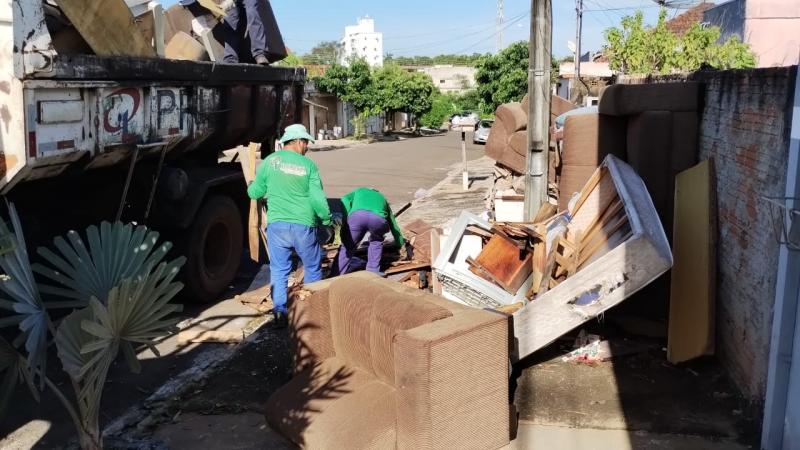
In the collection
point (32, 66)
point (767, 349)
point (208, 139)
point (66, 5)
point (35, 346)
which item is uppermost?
point (66, 5)

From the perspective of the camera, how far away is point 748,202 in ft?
15.0

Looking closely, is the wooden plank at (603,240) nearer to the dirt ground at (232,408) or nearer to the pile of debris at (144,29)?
the dirt ground at (232,408)

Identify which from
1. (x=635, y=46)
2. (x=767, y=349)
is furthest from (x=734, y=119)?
(x=635, y=46)

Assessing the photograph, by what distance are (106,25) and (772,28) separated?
16.6m

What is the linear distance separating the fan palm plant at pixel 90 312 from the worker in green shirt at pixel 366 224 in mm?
3316

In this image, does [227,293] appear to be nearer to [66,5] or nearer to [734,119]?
[66,5]

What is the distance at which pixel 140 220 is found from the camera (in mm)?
6234

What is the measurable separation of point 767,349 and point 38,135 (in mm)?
4432

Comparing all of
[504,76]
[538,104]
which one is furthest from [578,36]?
[538,104]

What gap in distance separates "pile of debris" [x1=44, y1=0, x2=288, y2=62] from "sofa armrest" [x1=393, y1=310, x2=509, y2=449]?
3118mm

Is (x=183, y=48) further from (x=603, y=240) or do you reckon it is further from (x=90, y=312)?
(x=90, y=312)

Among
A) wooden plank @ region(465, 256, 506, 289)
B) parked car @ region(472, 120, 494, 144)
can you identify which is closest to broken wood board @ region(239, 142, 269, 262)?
wooden plank @ region(465, 256, 506, 289)

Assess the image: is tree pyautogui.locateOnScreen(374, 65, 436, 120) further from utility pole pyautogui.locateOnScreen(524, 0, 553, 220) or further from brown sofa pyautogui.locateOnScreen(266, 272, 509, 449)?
brown sofa pyautogui.locateOnScreen(266, 272, 509, 449)

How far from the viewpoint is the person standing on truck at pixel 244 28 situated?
7613mm
